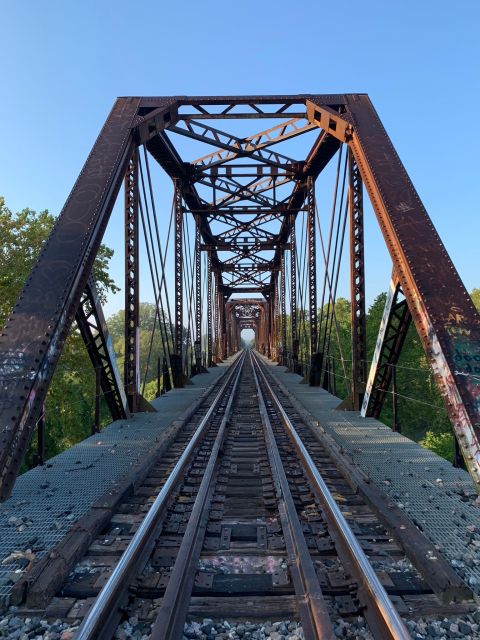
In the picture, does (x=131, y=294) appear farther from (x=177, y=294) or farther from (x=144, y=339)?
(x=144, y=339)

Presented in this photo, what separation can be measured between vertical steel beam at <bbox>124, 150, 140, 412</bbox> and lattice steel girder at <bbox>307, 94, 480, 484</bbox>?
5.24 m

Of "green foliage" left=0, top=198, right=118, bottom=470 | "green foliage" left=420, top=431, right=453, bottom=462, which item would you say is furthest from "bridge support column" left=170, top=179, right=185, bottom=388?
"green foliage" left=420, top=431, right=453, bottom=462

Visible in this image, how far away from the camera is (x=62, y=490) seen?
461 centimetres

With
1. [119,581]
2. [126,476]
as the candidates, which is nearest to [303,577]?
[119,581]

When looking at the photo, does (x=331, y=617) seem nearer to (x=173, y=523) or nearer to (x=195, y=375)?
(x=173, y=523)

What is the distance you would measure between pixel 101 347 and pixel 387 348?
5359mm

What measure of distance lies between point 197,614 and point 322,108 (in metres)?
9.47

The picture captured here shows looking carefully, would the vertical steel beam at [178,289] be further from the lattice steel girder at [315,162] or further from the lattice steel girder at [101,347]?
the lattice steel girder at [101,347]

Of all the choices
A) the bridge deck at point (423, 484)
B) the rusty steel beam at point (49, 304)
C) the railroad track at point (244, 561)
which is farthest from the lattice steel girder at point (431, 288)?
the rusty steel beam at point (49, 304)

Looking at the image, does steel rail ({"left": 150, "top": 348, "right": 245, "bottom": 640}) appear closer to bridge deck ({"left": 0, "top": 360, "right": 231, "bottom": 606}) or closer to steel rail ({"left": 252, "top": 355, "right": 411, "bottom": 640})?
bridge deck ({"left": 0, "top": 360, "right": 231, "bottom": 606})

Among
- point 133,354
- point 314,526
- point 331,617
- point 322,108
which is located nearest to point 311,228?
point 322,108

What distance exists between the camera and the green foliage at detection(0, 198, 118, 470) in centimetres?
1652

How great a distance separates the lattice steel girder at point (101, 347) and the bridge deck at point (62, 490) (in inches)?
27.2

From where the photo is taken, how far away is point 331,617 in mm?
2469
